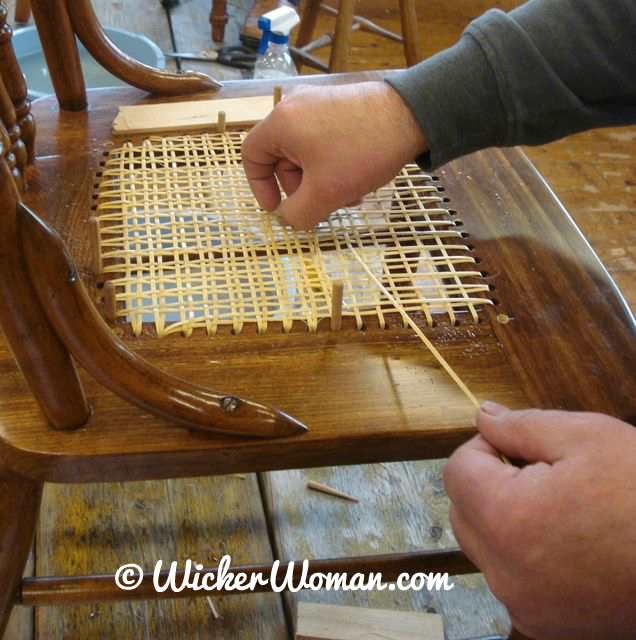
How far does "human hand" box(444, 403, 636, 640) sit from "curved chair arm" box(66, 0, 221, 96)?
61 centimetres

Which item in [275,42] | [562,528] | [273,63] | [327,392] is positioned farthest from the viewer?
[273,63]

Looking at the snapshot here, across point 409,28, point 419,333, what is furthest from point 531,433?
point 409,28

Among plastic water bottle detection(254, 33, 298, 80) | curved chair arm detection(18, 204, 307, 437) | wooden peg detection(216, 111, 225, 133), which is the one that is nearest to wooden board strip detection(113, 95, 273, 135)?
wooden peg detection(216, 111, 225, 133)

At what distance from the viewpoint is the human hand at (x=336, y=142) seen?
0.63 meters

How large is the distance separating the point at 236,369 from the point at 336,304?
0.09m

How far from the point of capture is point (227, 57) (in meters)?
2.06

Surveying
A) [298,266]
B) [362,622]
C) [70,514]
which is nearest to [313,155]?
[298,266]

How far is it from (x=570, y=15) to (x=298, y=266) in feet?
1.03

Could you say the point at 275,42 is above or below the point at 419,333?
below

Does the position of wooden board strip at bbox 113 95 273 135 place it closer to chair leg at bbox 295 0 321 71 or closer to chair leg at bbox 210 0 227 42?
chair leg at bbox 295 0 321 71

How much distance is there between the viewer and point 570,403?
57cm

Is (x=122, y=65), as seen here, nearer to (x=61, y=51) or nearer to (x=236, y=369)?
(x=61, y=51)

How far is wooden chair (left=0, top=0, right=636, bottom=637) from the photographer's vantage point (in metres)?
0.50

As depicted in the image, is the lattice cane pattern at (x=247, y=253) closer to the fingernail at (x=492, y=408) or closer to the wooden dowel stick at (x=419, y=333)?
the wooden dowel stick at (x=419, y=333)
